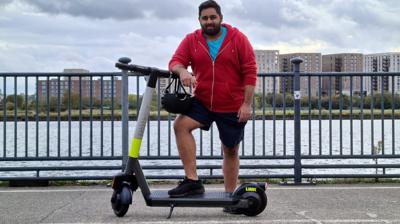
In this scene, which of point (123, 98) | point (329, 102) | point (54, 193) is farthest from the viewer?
point (329, 102)

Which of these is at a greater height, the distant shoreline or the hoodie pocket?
the hoodie pocket

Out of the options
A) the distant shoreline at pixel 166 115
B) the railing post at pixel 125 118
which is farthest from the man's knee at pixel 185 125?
the distant shoreline at pixel 166 115

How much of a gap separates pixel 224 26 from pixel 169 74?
2.11ft

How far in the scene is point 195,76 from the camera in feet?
17.3

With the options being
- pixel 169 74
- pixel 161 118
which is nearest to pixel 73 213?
pixel 169 74

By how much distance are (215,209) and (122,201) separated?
0.88 meters

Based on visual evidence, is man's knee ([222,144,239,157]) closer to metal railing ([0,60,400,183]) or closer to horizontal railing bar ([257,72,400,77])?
metal railing ([0,60,400,183])

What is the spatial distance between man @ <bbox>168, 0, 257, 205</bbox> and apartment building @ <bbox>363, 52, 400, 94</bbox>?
325 centimetres

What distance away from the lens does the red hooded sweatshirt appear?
5.13 metres

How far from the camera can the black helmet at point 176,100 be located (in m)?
5.00

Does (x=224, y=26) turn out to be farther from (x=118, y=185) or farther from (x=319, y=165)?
(x=319, y=165)

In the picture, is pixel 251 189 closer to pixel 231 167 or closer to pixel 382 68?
pixel 231 167

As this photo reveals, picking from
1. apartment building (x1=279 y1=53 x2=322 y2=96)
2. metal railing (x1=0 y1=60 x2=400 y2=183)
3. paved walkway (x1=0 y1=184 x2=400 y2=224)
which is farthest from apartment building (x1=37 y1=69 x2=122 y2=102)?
apartment building (x1=279 y1=53 x2=322 y2=96)

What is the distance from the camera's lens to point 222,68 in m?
5.13
